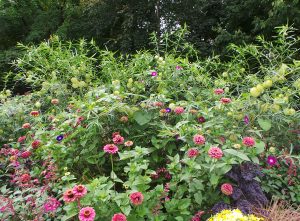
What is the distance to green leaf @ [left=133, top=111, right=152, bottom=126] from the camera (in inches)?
85.9

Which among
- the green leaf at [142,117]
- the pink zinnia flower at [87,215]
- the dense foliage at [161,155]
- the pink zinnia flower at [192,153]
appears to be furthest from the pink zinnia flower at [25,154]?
the pink zinnia flower at [192,153]

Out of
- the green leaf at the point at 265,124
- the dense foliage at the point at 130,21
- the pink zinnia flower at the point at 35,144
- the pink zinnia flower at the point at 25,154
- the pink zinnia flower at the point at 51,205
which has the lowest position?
the pink zinnia flower at the point at 51,205

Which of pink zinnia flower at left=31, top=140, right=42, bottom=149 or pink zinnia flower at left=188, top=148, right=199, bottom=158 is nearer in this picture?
pink zinnia flower at left=188, top=148, right=199, bottom=158

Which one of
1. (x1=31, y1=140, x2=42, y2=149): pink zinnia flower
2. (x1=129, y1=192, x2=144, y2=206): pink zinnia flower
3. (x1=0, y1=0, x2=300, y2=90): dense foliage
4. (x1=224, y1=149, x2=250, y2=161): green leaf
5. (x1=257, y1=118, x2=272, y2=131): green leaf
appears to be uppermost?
(x1=0, y1=0, x2=300, y2=90): dense foliage

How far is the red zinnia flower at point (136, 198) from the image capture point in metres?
1.53

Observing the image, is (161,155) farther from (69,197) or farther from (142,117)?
(69,197)

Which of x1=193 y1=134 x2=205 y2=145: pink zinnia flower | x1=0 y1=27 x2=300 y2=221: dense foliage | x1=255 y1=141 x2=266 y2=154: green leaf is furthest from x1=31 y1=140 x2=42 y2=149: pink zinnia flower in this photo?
x1=255 y1=141 x2=266 y2=154: green leaf

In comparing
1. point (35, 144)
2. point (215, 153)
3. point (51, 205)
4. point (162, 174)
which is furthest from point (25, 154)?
point (215, 153)

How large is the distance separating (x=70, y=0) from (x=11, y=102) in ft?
25.5

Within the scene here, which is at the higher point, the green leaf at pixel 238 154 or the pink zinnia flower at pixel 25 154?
the green leaf at pixel 238 154

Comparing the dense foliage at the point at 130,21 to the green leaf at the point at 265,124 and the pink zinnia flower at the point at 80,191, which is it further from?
the pink zinnia flower at the point at 80,191

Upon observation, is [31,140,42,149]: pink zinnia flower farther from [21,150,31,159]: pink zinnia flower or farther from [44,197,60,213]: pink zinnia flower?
[44,197,60,213]: pink zinnia flower

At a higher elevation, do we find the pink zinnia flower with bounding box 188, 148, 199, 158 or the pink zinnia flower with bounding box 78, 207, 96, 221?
the pink zinnia flower with bounding box 188, 148, 199, 158

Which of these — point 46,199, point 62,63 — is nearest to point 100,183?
point 46,199
